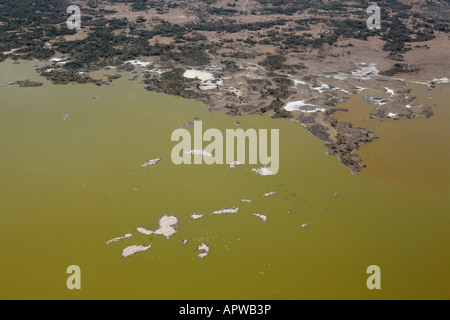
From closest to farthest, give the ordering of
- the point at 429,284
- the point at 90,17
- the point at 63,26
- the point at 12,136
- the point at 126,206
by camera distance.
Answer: the point at 429,284 → the point at 126,206 → the point at 12,136 → the point at 63,26 → the point at 90,17

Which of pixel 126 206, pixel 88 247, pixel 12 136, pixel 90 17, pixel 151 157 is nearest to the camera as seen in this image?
pixel 88 247

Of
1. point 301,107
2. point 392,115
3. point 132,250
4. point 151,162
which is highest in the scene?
point 301,107

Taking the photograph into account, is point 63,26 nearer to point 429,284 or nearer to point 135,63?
point 135,63

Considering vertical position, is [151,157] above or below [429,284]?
above

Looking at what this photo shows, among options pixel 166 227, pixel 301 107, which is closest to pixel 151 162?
pixel 166 227

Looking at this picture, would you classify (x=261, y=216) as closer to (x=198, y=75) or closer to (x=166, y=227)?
(x=166, y=227)

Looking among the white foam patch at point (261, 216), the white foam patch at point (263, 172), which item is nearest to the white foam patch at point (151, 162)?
the white foam patch at point (263, 172)
